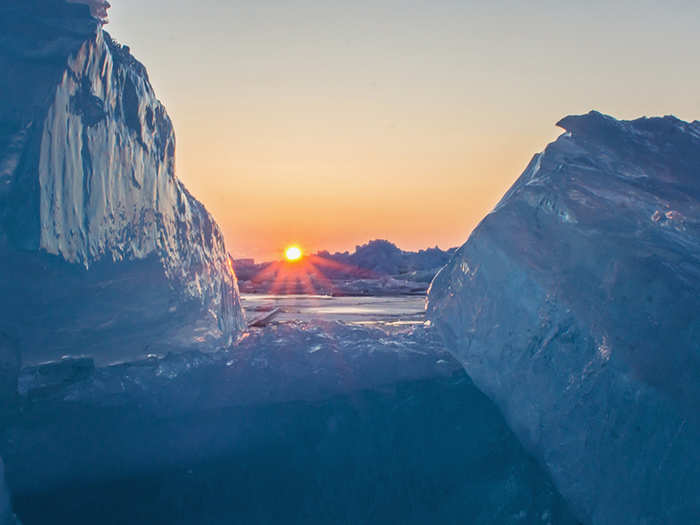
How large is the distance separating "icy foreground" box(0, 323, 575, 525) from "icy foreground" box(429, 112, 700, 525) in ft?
1.05

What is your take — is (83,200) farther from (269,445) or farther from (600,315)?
(600,315)

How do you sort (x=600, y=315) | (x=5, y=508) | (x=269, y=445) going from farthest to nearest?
(x=269, y=445)
(x=600, y=315)
(x=5, y=508)

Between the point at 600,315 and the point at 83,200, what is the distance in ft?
10.4

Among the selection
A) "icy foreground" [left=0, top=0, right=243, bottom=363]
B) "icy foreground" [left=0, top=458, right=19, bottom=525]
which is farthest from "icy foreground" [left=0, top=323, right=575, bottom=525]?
"icy foreground" [left=0, top=0, right=243, bottom=363]

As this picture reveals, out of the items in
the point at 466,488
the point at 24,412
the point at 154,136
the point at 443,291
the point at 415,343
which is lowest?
the point at 466,488

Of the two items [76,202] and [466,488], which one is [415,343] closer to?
[466,488]

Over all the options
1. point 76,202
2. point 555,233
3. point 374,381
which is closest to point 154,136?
point 76,202

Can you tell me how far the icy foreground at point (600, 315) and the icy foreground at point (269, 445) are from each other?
320 mm

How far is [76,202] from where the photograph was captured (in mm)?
3518

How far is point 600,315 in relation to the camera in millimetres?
3504

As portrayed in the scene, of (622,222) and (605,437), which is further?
(622,222)

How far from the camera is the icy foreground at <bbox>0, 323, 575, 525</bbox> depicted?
3.39 meters

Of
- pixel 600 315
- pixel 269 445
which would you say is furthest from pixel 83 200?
pixel 600 315

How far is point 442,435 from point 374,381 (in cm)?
58
